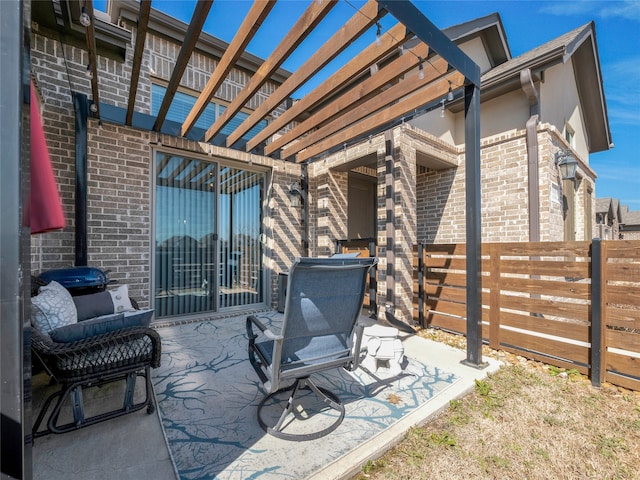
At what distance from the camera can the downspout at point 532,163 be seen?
15.3ft

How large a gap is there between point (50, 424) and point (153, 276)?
2656 millimetres

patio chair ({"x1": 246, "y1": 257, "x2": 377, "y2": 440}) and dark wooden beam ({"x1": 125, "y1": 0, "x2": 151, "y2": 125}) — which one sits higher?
dark wooden beam ({"x1": 125, "y1": 0, "x2": 151, "y2": 125})

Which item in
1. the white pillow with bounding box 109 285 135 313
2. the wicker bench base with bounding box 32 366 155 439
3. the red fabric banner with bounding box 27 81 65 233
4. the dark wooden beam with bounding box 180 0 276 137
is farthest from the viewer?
the white pillow with bounding box 109 285 135 313

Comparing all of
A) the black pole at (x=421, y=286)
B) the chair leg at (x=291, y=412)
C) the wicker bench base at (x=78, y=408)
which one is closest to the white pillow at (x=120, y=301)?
the wicker bench base at (x=78, y=408)

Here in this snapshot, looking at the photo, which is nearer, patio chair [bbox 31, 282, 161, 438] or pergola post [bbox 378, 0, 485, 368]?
patio chair [bbox 31, 282, 161, 438]

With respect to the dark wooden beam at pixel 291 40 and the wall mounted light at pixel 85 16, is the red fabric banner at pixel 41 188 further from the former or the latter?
the dark wooden beam at pixel 291 40

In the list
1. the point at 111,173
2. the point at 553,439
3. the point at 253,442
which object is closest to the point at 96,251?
the point at 111,173

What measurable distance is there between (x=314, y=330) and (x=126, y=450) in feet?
4.28

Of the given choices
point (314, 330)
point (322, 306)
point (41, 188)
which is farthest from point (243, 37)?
point (314, 330)

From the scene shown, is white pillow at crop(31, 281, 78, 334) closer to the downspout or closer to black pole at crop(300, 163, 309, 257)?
black pole at crop(300, 163, 309, 257)

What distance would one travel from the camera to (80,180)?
350 centimetres

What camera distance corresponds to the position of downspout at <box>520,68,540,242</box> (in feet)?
15.3

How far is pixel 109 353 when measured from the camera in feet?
6.45

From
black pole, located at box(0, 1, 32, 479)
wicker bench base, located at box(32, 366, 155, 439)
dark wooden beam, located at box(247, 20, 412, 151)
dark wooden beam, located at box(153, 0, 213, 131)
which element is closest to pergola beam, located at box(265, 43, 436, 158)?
dark wooden beam, located at box(247, 20, 412, 151)
